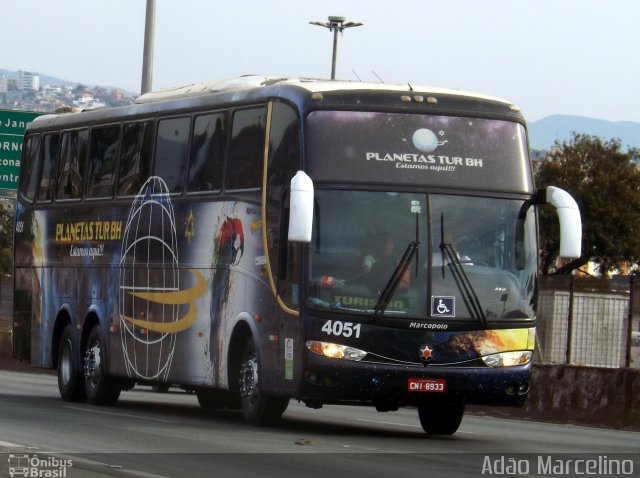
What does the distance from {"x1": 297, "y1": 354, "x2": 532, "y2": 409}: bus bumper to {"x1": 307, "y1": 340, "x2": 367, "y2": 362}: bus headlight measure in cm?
5

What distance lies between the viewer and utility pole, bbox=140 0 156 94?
29188 millimetres

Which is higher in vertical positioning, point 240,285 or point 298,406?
point 240,285

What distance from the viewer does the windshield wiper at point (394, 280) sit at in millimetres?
15859

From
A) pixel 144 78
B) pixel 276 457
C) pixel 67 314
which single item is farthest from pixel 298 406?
pixel 276 457

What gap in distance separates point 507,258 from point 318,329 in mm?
2153

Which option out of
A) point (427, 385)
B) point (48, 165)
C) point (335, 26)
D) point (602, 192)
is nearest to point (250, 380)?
point (427, 385)

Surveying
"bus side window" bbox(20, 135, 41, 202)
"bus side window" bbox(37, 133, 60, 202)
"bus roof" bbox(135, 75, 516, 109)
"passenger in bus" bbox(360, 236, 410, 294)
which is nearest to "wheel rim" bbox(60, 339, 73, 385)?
"bus side window" bbox(37, 133, 60, 202)

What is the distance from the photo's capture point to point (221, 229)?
715 inches

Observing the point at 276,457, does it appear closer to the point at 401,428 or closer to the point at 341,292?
the point at 341,292

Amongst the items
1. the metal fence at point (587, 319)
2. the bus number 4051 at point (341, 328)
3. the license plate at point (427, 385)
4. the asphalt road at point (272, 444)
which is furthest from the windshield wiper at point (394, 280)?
the metal fence at point (587, 319)

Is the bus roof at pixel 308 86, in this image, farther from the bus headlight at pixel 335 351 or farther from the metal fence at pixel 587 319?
the metal fence at pixel 587 319

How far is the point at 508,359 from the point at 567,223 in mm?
1525

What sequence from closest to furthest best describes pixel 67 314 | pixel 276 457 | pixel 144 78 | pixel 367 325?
pixel 276 457, pixel 367 325, pixel 67 314, pixel 144 78

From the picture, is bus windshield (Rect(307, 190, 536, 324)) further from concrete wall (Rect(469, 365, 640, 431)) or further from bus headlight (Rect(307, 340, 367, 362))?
concrete wall (Rect(469, 365, 640, 431))
